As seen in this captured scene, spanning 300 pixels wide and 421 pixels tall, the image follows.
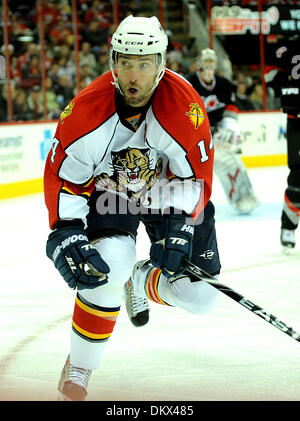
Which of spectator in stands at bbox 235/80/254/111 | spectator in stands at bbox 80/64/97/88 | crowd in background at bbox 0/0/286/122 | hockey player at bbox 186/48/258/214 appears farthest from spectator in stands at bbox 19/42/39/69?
hockey player at bbox 186/48/258/214

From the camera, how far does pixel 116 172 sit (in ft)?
7.71

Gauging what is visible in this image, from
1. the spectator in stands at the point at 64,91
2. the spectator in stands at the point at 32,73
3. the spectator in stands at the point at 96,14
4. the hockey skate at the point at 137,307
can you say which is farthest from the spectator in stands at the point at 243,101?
the hockey skate at the point at 137,307

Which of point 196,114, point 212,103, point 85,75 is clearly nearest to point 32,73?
point 85,75

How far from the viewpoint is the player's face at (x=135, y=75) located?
7.03 ft

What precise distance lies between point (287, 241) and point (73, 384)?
241cm

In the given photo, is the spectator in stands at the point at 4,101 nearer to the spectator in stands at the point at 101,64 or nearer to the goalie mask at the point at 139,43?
the spectator in stands at the point at 101,64

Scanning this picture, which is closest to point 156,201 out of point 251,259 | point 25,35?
point 251,259

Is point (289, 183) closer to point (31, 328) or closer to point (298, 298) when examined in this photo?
point (298, 298)

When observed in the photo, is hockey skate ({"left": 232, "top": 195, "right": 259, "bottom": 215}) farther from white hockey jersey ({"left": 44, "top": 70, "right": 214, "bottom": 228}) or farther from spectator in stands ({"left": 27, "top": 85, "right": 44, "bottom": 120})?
white hockey jersey ({"left": 44, "top": 70, "right": 214, "bottom": 228})

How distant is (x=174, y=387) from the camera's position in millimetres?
2303

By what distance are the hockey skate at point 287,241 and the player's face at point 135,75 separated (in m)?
2.36

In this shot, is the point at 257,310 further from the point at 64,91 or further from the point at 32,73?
the point at 64,91

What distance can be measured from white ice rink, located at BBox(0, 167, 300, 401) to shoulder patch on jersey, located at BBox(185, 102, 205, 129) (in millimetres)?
780
